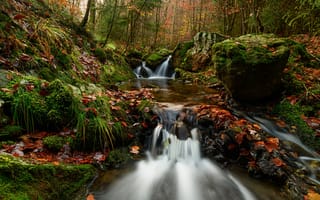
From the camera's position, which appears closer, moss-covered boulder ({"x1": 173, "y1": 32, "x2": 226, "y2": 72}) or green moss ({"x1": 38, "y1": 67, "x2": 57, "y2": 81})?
green moss ({"x1": 38, "y1": 67, "x2": 57, "y2": 81})

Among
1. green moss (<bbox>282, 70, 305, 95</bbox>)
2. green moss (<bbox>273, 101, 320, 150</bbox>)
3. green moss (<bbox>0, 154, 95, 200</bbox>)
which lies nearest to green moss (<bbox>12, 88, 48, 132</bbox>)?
green moss (<bbox>0, 154, 95, 200</bbox>)

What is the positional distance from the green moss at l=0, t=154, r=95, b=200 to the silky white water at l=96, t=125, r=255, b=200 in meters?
0.34

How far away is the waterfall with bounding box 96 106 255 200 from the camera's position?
260cm

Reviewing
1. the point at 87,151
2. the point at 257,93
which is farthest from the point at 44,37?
the point at 257,93

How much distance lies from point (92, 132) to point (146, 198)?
115cm

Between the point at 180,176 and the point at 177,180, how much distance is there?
11 centimetres

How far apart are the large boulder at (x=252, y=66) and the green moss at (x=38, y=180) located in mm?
3735

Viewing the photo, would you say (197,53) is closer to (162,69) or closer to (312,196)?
(162,69)

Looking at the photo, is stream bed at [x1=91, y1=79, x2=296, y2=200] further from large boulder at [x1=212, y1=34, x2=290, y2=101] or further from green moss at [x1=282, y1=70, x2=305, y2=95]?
green moss at [x1=282, y1=70, x2=305, y2=95]

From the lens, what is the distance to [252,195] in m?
2.63

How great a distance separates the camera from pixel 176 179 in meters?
2.91

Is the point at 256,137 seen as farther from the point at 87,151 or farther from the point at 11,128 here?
the point at 11,128

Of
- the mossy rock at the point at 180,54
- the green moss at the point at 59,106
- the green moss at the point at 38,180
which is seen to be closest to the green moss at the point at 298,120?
the green moss at the point at 38,180

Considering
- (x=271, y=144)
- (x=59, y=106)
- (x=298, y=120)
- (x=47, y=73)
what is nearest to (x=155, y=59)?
(x=47, y=73)
